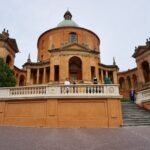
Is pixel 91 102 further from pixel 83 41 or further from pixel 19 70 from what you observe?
pixel 19 70

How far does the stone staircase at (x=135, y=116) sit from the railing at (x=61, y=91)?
1924mm

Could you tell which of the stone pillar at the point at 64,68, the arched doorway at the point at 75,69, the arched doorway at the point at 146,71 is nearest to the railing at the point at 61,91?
the stone pillar at the point at 64,68

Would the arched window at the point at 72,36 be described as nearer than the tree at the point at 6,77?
No

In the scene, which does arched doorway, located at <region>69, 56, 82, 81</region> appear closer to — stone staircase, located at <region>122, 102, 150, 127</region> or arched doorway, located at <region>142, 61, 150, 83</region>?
arched doorway, located at <region>142, 61, 150, 83</region>

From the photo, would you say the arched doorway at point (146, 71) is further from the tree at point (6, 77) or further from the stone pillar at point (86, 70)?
the tree at point (6, 77)

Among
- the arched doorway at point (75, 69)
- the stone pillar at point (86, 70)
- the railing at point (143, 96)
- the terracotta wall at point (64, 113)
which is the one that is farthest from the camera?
the arched doorway at point (75, 69)

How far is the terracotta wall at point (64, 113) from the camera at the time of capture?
11.2 meters

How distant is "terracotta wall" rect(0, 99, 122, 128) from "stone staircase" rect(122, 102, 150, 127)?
0.99 metres

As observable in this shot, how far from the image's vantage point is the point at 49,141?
282 inches

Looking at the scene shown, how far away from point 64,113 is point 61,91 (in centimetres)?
141

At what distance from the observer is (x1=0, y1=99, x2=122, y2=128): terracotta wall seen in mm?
11227

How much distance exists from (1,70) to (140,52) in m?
22.1

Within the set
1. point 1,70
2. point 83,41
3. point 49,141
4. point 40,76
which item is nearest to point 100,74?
point 83,41

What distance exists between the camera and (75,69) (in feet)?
102
